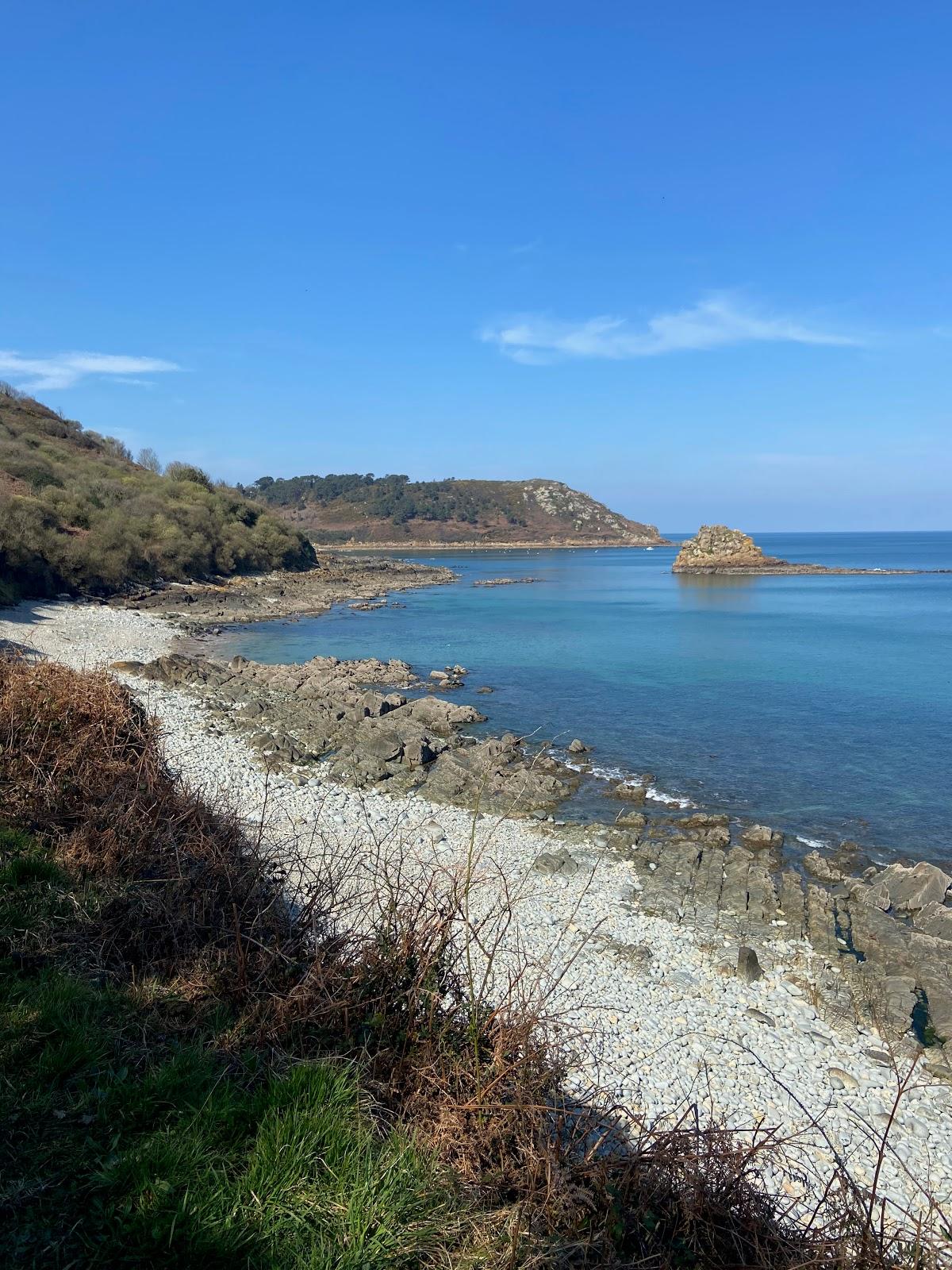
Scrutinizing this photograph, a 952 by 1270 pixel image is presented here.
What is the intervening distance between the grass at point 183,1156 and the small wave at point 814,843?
39.9 ft

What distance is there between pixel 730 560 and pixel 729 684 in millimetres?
78790

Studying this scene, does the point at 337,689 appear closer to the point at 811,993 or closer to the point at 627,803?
the point at 627,803

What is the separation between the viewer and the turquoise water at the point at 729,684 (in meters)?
16.9

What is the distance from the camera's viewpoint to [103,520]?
46.9 m

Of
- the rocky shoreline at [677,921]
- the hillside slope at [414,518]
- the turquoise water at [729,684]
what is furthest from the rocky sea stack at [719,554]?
the rocky shoreline at [677,921]

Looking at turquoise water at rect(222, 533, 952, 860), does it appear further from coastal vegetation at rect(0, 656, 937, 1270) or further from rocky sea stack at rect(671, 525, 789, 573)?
rocky sea stack at rect(671, 525, 789, 573)

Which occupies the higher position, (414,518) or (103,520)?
(414,518)

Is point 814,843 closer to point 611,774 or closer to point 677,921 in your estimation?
point 677,921

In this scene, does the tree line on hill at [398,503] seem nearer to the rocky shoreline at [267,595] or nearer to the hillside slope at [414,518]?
the hillside slope at [414,518]

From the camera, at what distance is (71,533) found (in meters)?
44.9

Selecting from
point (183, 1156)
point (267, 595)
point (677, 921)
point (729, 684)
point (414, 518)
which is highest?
point (414, 518)

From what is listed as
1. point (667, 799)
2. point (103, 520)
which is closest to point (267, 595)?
point (103, 520)

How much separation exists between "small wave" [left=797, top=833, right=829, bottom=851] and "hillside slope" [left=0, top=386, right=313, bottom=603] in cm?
3317

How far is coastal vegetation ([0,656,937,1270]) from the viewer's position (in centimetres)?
320
